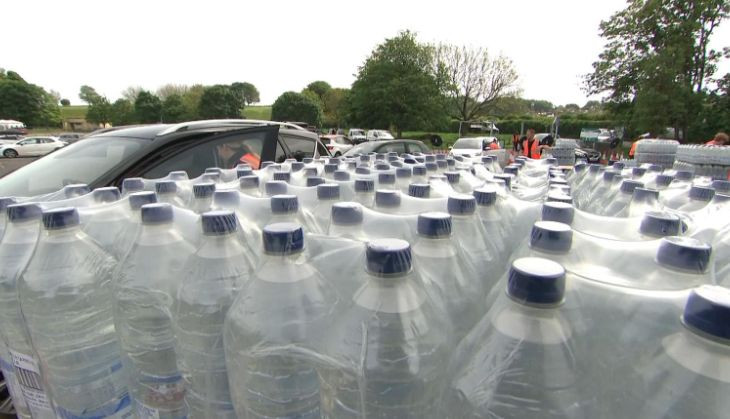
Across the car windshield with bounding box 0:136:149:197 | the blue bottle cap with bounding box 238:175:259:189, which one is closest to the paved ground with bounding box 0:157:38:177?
the car windshield with bounding box 0:136:149:197

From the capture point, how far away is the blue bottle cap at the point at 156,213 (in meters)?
1.16

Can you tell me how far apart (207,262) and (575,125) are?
46469 mm

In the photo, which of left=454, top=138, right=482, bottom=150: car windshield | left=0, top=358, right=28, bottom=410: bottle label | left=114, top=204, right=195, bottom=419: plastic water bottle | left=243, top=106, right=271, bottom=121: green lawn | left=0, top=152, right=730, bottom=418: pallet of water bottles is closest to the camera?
left=0, top=152, right=730, bottom=418: pallet of water bottles

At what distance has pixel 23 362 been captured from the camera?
129cm

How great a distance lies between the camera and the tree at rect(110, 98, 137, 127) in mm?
51166

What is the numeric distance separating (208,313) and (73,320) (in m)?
0.56

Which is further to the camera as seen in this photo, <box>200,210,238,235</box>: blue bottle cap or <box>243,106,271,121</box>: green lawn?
<box>243,106,271,121</box>: green lawn

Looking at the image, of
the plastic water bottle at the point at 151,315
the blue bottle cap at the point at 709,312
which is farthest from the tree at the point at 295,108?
the blue bottle cap at the point at 709,312

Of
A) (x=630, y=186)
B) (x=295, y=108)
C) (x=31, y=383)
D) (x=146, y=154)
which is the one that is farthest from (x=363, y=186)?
(x=295, y=108)

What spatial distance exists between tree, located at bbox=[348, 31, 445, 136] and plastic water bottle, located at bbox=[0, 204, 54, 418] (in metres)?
26.5

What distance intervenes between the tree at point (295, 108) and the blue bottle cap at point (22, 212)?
3893cm

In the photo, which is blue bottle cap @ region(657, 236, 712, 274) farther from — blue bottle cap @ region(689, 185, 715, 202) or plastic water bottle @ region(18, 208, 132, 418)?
plastic water bottle @ region(18, 208, 132, 418)

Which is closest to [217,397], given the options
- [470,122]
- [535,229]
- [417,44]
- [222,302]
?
[222,302]

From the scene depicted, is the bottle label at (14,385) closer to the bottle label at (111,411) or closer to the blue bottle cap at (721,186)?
the bottle label at (111,411)
